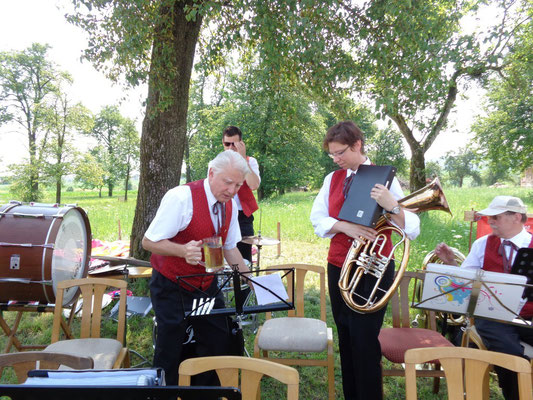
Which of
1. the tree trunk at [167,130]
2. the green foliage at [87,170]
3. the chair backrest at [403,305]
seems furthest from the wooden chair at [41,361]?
the green foliage at [87,170]

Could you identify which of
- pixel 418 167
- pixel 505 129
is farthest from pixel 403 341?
pixel 505 129

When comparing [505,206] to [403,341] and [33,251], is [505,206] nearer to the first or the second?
[403,341]

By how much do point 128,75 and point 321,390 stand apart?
4214 millimetres

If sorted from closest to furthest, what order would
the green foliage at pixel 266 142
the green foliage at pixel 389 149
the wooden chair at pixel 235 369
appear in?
the wooden chair at pixel 235 369 → the green foliage at pixel 266 142 → the green foliage at pixel 389 149

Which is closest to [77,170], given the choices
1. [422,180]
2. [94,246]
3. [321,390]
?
A: [94,246]

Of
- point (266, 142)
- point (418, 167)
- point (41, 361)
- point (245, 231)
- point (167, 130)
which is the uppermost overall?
point (266, 142)

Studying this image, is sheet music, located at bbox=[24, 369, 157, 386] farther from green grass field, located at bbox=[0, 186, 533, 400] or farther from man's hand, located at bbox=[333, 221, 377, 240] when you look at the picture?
green grass field, located at bbox=[0, 186, 533, 400]

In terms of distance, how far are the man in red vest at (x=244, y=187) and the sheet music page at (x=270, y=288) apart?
1967mm

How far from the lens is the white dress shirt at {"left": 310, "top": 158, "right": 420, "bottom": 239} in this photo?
2.29 metres

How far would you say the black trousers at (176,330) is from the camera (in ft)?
7.82

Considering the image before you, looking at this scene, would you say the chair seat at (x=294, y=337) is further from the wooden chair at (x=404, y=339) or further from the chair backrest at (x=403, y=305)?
the chair backrest at (x=403, y=305)

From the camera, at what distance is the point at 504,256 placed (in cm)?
289

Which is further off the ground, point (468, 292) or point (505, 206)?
point (505, 206)

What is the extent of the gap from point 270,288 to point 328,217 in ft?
2.14
